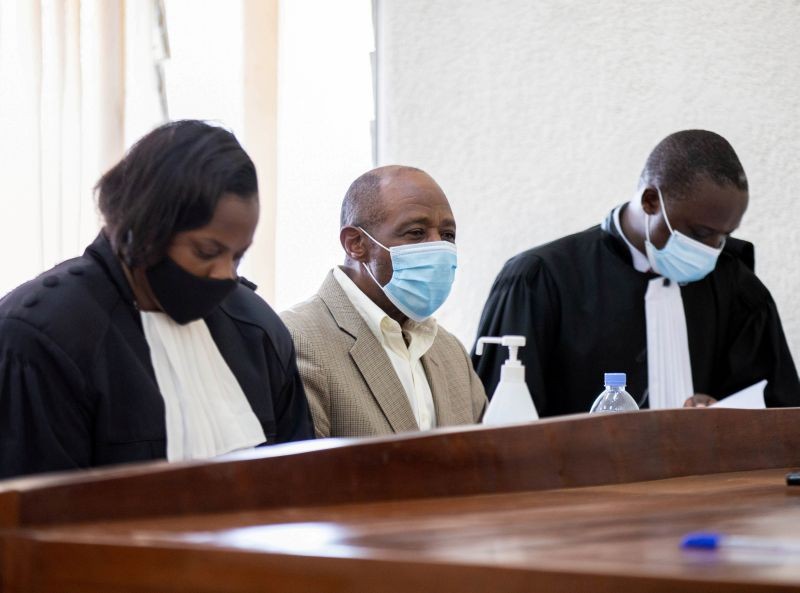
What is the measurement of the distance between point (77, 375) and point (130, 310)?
167 mm

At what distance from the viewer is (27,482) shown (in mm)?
790

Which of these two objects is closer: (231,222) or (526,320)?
(231,222)

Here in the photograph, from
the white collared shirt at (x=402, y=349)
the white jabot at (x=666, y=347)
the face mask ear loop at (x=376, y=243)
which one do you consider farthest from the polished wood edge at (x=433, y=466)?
the white jabot at (x=666, y=347)

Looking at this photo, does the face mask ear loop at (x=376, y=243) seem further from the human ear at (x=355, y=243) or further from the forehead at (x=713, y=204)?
the forehead at (x=713, y=204)

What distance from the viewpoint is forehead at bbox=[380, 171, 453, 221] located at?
2.63 meters

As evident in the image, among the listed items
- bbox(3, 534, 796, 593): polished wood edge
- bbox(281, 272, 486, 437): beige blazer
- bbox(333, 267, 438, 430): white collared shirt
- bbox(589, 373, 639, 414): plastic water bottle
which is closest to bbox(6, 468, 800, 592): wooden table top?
bbox(3, 534, 796, 593): polished wood edge

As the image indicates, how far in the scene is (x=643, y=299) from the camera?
3316 mm

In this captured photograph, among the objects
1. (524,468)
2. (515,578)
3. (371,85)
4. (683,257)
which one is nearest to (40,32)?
(371,85)

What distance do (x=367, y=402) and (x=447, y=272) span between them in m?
0.41

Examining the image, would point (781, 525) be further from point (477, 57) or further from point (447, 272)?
point (477, 57)

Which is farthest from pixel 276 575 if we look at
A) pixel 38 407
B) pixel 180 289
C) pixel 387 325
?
pixel 387 325

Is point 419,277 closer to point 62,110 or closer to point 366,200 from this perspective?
point 366,200

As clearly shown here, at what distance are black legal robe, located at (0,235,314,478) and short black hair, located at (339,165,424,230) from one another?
0.92 metres

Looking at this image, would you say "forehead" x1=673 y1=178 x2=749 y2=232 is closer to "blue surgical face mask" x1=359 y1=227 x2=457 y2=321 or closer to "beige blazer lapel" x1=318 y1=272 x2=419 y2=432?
"blue surgical face mask" x1=359 y1=227 x2=457 y2=321
